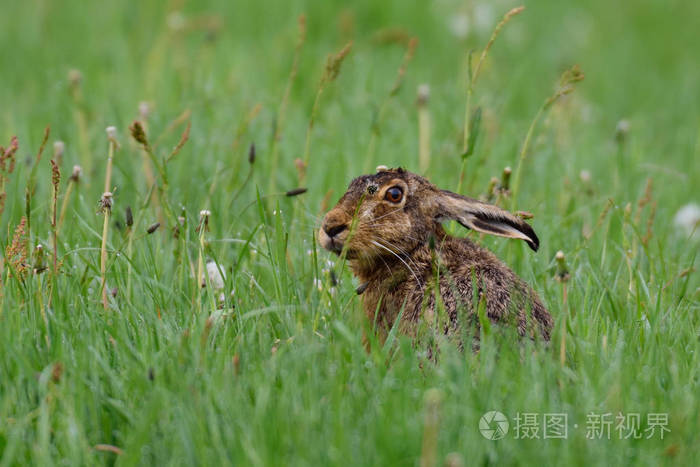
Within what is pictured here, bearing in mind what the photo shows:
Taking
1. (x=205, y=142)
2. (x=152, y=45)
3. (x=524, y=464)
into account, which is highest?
Answer: (x=152, y=45)

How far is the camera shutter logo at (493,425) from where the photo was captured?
9.48 ft

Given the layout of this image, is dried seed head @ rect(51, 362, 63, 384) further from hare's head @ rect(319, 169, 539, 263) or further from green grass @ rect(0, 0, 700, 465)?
hare's head @ rect(319, 169, 539, 263)

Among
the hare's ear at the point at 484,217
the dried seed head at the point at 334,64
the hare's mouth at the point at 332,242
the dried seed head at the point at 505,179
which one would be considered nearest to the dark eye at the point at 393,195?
the hare's ear at the point at 484,217

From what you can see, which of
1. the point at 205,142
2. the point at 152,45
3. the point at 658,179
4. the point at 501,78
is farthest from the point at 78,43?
the point at 658,179

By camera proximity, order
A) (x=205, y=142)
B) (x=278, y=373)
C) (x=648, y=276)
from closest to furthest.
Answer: (x=278, y=373) < (x=648, y=276) < (x=205, y=142)

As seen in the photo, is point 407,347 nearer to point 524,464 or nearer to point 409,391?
point 409,391

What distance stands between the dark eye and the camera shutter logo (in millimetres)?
1418

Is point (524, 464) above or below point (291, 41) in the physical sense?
below

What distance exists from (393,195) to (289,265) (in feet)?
2.25

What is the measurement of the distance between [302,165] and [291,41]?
346 centimetres

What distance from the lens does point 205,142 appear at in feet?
20.0

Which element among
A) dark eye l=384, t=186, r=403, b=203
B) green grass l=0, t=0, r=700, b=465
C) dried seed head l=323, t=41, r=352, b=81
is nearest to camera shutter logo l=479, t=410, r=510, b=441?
green grass l=0, t=0, r=700, b=465

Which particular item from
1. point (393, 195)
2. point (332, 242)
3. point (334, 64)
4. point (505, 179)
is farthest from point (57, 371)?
point (505, 179)

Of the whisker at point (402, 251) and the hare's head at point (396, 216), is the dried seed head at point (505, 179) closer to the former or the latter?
the hare's head at point (396, 216)
